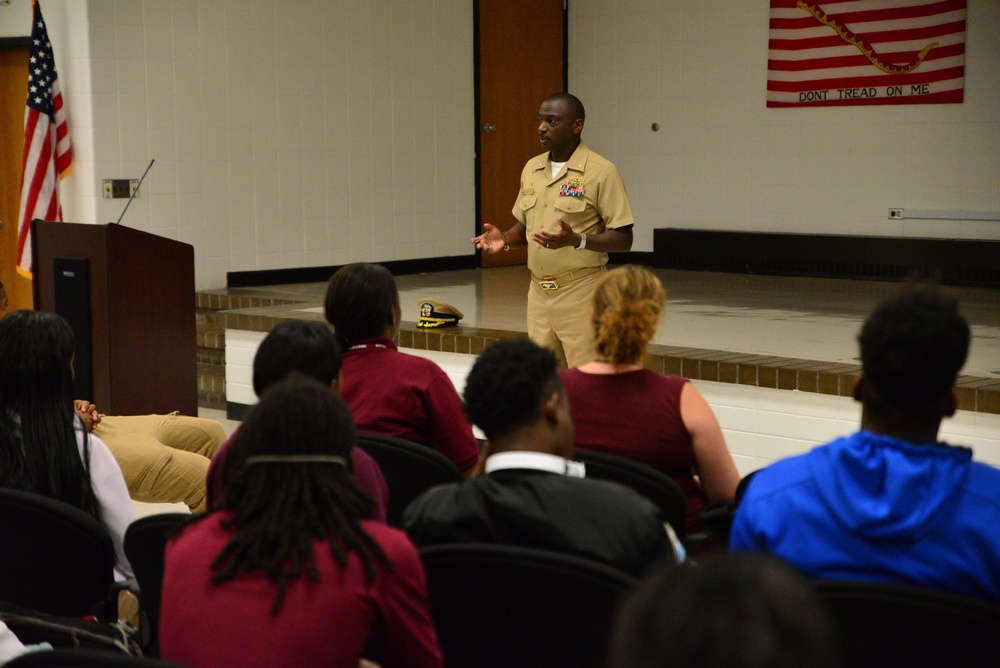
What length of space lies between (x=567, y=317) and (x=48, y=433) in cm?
263

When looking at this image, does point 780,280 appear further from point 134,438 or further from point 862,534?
point 862,534

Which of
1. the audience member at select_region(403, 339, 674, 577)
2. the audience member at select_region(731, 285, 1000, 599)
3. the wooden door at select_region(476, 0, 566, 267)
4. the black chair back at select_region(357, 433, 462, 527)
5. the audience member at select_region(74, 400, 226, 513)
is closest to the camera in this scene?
the audience member at select_region(731, 285, 1000, 599)

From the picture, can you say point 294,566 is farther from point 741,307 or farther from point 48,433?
point 741,307

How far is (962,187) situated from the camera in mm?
8383

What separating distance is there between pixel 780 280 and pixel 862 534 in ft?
24.7

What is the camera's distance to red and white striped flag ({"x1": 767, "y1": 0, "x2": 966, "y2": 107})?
8.41 meters

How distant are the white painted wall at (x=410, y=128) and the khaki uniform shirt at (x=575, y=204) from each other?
134 inches

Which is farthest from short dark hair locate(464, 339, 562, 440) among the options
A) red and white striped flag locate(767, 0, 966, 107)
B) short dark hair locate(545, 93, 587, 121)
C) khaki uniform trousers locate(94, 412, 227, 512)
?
red and white striped flag locate(767, 0, 966, 107)

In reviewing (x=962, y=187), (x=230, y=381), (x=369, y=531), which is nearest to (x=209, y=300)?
(x=230, y=381)

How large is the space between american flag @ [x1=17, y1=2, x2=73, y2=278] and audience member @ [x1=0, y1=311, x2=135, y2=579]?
4.51 metres

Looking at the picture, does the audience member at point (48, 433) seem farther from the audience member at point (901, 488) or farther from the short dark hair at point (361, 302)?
the audience member at point (901, 488)

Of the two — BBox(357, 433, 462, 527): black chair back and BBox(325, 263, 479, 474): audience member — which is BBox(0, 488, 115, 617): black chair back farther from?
BBox(325, 263, 479, 474): audience member

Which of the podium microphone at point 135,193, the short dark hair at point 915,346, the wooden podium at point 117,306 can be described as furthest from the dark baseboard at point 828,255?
the short dark hair at point 915,346

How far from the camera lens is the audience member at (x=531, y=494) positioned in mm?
1676
